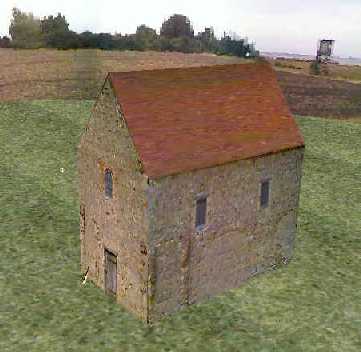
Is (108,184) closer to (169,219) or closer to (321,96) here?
(169,219)

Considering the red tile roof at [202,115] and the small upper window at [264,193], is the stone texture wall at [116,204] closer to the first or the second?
the red tile roof at [202,115]

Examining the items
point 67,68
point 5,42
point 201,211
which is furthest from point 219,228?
point 5,42

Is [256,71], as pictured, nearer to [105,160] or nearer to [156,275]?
[105,160]

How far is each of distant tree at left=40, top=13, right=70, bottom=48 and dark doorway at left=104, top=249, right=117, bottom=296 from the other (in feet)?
291

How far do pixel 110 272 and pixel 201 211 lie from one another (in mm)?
4750

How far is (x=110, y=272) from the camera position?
21.6 m

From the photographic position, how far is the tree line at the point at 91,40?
104812 millimetres

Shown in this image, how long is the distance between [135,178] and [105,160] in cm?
215

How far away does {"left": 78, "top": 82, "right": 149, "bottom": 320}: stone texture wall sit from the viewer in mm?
18938

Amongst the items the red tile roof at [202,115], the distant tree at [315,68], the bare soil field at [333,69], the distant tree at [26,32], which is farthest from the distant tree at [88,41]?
the red tile roof at [202,115]

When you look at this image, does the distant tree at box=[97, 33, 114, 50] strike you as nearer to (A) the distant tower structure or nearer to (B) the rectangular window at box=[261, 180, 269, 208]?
(A) the distant tower structure

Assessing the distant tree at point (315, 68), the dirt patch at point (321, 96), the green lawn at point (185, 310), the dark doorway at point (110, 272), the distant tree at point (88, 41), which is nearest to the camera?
the green lawn at point (185, 310)

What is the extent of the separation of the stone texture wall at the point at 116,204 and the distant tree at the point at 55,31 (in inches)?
3451

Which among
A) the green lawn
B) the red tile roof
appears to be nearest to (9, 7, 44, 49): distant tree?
the green lawn
